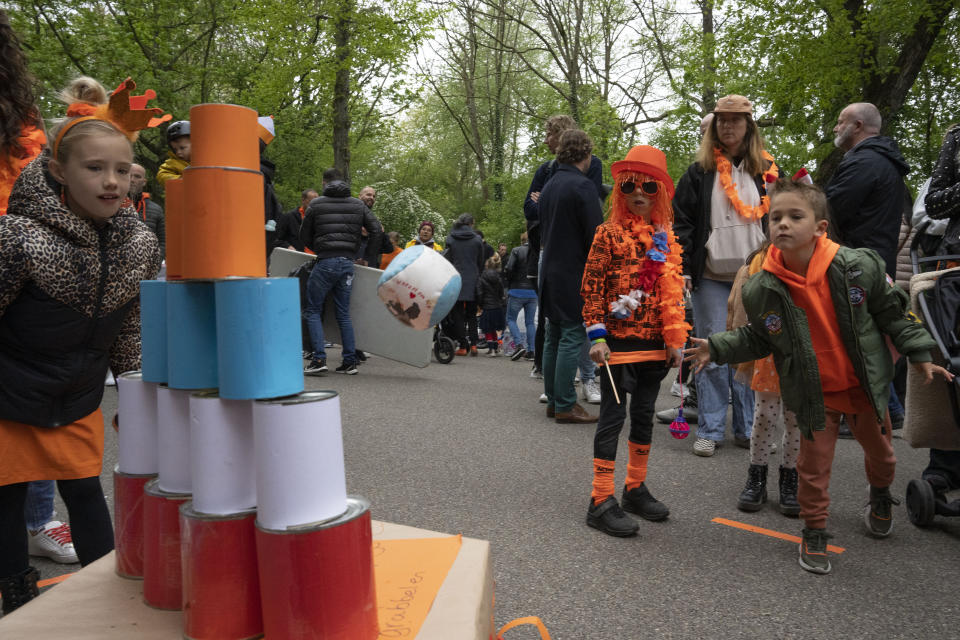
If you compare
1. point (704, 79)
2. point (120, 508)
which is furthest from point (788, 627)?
point (704, 79)

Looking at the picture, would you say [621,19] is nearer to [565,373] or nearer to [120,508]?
[565,373]

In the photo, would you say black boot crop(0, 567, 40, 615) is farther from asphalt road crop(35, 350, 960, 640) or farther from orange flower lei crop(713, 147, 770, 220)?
orange flower lei crop(713, 147, 770, 220)

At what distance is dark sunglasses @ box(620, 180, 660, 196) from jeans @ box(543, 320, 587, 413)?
6.68 ft

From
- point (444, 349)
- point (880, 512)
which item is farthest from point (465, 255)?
point (880, 512)

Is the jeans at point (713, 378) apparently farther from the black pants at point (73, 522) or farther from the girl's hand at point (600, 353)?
the black pants at point (73, 522)

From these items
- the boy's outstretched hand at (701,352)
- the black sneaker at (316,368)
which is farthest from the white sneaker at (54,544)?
the black sneaker at (316,368)

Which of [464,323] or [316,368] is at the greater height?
[464,323]

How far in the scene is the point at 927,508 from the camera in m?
3.56

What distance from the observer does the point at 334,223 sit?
310 inches

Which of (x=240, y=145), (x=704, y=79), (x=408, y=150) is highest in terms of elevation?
(x=408, y=150)

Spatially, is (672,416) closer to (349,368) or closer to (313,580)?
(349,368)

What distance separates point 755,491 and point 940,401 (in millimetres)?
995

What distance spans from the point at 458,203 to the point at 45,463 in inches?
1396

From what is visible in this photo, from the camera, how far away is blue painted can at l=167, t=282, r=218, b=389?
1.69m
